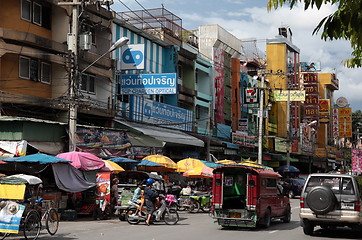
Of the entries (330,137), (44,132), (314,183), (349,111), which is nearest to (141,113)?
(44,132)

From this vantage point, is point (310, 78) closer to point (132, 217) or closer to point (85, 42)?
point (85, 42)

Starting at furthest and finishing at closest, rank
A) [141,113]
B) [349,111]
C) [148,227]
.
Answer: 1. [349,111]
2. [141,113]
3. [148,227]

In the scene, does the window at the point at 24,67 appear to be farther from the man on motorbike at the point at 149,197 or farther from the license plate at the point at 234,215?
the license plate at the point at 234,215

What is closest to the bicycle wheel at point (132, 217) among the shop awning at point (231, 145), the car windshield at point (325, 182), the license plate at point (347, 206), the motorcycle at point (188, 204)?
the car windshield at point (325, 182)

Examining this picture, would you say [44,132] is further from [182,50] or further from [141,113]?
[182,50]

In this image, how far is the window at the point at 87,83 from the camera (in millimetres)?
30906

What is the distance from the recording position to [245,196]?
19656mm

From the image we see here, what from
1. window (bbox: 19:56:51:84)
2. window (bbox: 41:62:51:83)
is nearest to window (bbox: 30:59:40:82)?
window (bbox: 19:56:51:84)

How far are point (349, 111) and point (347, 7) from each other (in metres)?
74.3

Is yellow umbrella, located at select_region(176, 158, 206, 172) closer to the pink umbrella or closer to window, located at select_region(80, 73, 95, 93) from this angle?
window, located at select_region(80, 73, 95, 93)

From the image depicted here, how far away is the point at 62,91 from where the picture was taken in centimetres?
2831

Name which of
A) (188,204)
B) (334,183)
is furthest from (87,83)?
(334,183)

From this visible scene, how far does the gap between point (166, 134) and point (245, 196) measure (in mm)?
16015

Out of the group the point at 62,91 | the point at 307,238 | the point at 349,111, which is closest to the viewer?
the point at 307,238
